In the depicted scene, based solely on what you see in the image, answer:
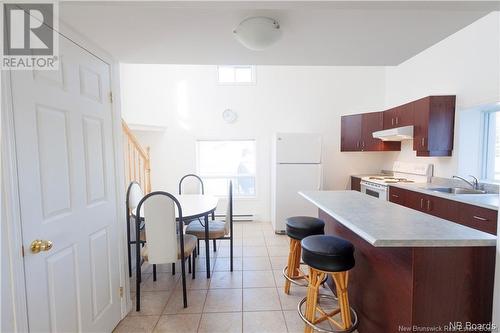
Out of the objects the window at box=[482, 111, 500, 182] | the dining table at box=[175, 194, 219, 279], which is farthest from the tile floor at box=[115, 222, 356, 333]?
the window at box=[482, 111, 500, 182]

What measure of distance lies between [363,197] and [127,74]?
14.7ft

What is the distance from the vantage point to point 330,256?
1497mm

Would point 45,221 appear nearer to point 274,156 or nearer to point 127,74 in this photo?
point 274,156

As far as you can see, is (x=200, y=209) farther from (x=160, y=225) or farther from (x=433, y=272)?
(x=433, y=272)

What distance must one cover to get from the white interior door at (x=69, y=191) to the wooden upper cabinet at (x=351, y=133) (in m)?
3.81

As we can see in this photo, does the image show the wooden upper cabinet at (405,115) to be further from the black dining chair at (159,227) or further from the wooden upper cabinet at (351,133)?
the black dining chair at (159,227)

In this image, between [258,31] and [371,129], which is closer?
[258,31]

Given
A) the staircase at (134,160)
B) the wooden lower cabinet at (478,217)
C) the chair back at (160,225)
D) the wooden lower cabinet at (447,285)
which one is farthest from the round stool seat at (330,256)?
the staircase at (134,160)

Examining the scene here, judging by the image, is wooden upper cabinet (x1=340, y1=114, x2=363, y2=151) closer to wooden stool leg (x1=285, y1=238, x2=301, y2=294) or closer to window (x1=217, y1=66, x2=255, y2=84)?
window (x1=217, y1=66, x2=255, y2=84)

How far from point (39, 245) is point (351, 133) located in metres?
4.38

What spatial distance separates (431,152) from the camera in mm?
3059

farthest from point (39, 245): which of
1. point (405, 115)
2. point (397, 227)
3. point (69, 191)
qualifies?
point (405, 115)

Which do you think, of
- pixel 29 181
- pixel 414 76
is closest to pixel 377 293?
pixel 29 181

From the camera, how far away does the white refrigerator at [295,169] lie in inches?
153
